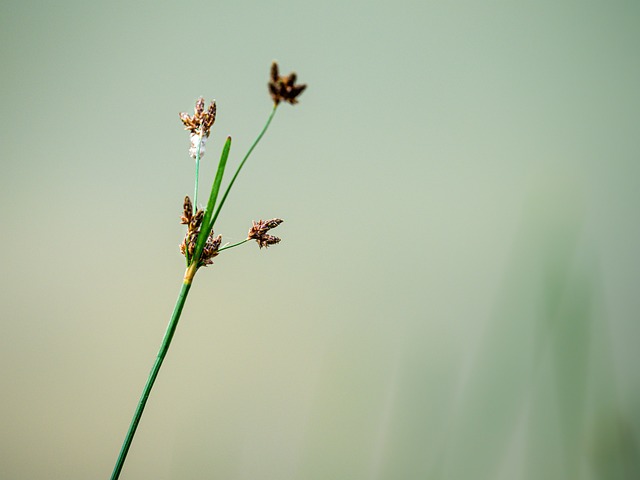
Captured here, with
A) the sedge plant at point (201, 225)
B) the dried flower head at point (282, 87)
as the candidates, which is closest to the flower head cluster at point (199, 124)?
the sedge plant at point (201, 225)

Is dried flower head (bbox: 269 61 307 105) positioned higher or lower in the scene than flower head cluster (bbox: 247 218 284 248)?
higher

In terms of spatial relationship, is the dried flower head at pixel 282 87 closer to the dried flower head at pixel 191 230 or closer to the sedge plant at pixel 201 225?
the sedge plant at pixel 201 225

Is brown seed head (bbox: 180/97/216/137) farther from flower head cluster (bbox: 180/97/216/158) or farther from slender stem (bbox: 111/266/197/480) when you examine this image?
slender stem (bbox: 111/266/197/480)

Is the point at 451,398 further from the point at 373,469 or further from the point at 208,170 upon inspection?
the point at 208,170

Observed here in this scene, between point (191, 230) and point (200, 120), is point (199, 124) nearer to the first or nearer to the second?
point (200, 120)

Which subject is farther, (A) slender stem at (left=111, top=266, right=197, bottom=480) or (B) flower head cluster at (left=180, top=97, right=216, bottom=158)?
(B) flower head cluster at (left=180, top=97, right=216, bottom=158)

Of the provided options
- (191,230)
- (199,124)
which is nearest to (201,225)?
(191,230)

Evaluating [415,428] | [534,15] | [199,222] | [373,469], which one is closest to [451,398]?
[415,428]

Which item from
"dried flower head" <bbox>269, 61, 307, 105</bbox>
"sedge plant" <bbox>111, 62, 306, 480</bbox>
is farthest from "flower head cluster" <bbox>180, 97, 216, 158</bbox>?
"dried flower head" <bbox>269, 61, 307, 105</bbox>
